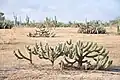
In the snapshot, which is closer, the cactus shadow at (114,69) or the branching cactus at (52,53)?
the cactus shadow at (114,69)

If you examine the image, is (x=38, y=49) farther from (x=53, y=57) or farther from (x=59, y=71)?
(x=59, y=71)

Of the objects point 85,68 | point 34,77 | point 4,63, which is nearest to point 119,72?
point 85,68

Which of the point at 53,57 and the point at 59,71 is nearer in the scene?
the point at 59,71

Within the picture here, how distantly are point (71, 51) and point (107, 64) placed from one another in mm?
1324

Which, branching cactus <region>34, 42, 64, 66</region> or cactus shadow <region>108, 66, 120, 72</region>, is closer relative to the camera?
cactus shadow <region>108, 66, 120, 72</region>

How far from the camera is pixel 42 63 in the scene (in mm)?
13469

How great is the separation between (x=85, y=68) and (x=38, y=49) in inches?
89.7

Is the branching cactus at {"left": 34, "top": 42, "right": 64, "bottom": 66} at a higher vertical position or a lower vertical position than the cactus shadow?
higher

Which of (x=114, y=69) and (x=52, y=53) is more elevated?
(x=52, y=53)

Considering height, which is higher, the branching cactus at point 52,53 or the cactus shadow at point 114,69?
the branching cactus at point 52,53

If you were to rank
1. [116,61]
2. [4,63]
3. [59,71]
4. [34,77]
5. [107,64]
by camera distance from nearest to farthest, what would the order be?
[34,77] → [59,71] → [107,64] → [4,63] → [116,61]

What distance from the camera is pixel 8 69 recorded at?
11.8 m

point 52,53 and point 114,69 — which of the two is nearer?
point 114,69

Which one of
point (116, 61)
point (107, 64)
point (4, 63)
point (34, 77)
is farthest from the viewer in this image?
point (116, 61)
